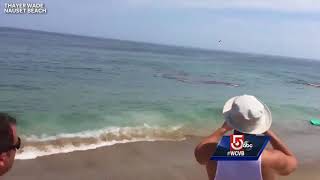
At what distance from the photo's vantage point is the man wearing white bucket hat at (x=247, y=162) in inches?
99.7

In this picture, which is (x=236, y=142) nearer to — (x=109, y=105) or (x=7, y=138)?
(x=7, y=138)

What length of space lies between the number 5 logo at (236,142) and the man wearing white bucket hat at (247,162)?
0.03 m

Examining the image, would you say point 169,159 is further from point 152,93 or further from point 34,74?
point 34,74

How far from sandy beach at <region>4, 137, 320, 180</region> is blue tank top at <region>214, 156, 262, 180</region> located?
4358 mm

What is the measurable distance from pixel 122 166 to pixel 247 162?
489 cm

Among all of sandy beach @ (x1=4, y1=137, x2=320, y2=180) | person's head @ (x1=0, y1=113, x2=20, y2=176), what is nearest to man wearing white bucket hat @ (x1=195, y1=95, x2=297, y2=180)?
person's head @ (x1=0, y1=113, x2=20, y2=176)

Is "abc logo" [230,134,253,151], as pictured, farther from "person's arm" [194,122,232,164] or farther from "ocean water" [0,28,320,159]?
"ocean water" [0,28,320,159]

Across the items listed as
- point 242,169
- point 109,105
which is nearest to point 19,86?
point 109,105

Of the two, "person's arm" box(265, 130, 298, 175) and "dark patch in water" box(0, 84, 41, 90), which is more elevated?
"person's arm" box(265, 130, 298, 175)

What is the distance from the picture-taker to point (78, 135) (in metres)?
9.22

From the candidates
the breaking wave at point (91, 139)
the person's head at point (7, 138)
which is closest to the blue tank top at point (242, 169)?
the person's head at point (7, 138)

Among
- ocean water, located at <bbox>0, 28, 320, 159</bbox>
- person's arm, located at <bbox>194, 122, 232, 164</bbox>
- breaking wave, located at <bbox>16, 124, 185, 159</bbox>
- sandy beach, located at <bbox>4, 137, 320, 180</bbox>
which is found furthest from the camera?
ocean water, located at <bbox>0, 28, 320, 159</bbox>

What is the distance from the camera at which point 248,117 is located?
99.1 inches

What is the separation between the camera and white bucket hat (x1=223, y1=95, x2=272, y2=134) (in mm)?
2520
